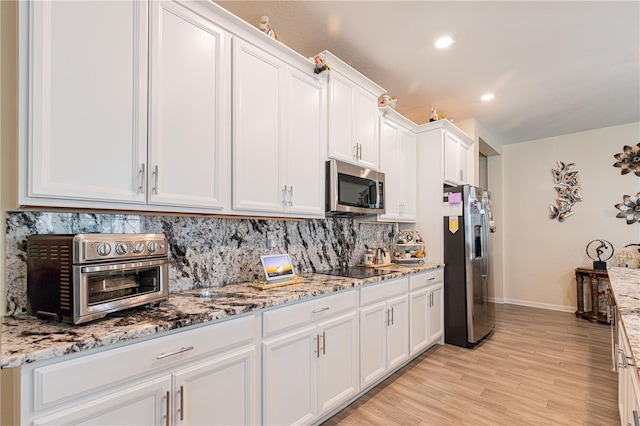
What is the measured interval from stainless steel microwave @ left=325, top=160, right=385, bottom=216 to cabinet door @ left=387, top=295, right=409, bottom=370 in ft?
2.71

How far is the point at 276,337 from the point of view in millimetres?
1675

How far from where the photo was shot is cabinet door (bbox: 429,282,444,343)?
3.19m

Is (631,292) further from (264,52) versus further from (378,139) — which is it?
(264,52)

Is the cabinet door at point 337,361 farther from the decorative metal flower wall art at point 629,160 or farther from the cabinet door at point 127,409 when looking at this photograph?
the decorative metal flower wall art at point 629,160

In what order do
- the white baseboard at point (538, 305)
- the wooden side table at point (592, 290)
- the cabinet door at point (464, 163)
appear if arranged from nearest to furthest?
the cabinet door at point (464, 163) → the wooden side table at point (592, 290) → the white baseboard at point (538, 305)

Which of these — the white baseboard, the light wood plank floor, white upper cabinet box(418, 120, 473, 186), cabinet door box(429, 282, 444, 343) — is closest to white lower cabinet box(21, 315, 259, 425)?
the light wood plank floor

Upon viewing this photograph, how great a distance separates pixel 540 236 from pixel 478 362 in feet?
10.5

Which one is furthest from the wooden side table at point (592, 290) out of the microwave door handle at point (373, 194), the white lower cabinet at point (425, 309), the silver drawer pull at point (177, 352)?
the silver drawer pull at point (177, 352)

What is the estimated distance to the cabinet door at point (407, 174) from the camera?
11.2ft

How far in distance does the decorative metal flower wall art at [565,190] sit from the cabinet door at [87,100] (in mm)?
5781

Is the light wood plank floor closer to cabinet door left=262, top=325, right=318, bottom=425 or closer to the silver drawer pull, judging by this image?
cabinet door left=262, top=325, right=318, bottom=425

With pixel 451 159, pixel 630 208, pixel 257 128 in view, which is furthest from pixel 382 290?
pixel 630 208

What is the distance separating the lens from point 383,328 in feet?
8.17

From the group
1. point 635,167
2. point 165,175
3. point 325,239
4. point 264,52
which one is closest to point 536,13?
point 264,52
